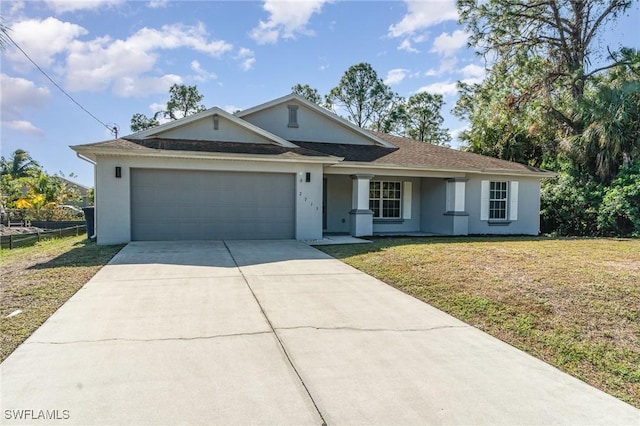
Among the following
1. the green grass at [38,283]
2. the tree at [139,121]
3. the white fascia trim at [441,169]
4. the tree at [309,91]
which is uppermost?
the tree at [309,91]

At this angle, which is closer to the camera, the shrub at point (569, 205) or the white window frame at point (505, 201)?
the white window frame at point (505, 201)

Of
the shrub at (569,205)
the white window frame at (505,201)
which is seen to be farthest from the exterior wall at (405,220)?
the shrub at (569,205)

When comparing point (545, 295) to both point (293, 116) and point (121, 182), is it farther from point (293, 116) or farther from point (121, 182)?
point (293, 116)

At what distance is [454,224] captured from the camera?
1523 centimetres

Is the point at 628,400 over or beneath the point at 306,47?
beneath

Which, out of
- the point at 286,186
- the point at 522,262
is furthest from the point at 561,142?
the point at 286,186

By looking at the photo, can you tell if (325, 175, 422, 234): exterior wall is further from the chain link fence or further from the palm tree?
the palm tree

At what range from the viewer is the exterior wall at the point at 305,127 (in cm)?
1548

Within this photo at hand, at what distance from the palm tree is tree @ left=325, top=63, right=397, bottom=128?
23.8 metres

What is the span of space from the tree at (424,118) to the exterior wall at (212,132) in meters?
24.7

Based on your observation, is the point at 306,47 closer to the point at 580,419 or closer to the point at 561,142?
the point at 561,142

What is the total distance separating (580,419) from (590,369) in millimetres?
1190

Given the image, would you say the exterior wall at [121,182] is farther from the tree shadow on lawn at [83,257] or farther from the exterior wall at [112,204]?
the tree shadow on lawn at [83,257]

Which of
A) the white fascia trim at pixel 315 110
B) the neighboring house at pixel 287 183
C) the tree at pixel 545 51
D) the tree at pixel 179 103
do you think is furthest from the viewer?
the tree at pixel 179 103
